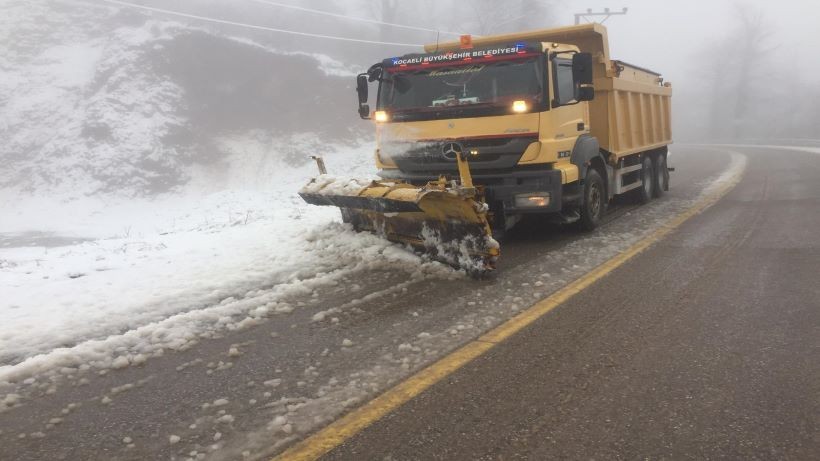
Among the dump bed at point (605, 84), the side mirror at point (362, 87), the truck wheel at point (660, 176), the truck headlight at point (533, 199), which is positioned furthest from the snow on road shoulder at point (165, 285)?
the truck wheel at point (660, 176)

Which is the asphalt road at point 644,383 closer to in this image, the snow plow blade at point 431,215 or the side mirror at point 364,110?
the snow plow blade at point 431,215

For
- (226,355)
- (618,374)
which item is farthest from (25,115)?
(618,374)

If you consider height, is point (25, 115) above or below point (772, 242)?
above

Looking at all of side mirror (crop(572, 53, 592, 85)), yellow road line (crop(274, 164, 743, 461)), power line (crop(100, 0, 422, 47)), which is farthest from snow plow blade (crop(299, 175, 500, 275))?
power line (crop(100, 0, 422, 47))

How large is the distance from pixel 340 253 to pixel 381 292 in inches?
61.6

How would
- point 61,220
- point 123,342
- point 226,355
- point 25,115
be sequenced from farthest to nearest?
point 25,115 < point 61,220 < point 123,342 < point 226,355

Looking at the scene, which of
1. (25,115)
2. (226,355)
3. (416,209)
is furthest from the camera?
(25,115)

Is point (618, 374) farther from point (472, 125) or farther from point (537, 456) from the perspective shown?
point (472, 125)

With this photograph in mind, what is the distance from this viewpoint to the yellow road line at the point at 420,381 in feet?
9.17

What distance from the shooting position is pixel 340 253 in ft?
22.5

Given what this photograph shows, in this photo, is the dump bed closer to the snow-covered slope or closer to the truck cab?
the truck cab

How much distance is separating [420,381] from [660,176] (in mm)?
10598

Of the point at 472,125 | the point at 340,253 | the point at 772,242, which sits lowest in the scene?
the point at 772,242

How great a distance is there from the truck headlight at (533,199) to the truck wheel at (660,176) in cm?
610
